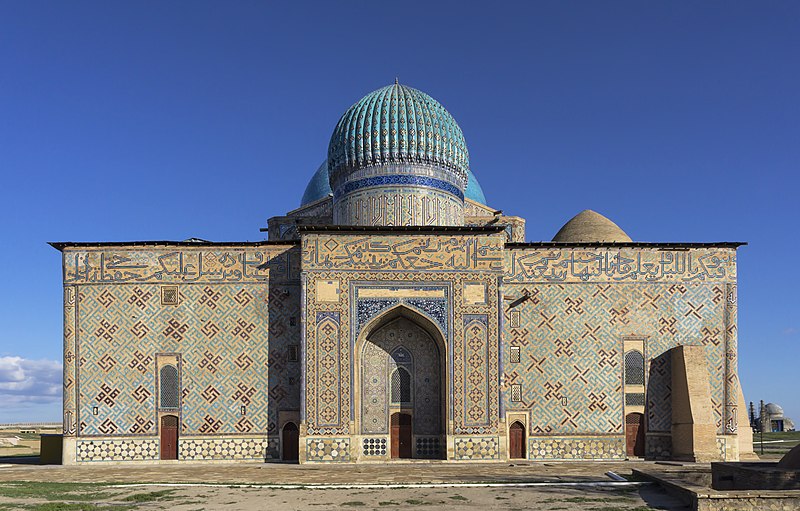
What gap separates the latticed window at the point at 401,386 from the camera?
55.8 ft

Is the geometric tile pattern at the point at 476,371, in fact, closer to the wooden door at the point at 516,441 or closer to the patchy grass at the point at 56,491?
the wooden door at the point at 516,441

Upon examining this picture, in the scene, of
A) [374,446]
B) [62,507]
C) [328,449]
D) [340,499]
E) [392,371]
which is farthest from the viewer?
[392,371]

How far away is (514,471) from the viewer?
14398 millimetres

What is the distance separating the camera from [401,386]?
56.0 ft

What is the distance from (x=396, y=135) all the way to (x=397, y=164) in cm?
80

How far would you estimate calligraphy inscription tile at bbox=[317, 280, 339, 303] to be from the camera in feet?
54.2

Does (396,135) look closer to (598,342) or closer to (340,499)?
(598,342)

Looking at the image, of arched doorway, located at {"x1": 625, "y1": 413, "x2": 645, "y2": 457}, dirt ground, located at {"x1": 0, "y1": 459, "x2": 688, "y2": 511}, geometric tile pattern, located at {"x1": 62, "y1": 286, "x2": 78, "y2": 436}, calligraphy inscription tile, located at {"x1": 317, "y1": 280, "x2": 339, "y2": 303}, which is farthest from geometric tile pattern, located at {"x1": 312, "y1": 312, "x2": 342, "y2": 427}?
arched doorway, located at {"x1": 625, "y1": 413, "x2": 645, "y2": 457}

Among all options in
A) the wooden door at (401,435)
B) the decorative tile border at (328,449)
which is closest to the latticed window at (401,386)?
the wooden door at (401,435)

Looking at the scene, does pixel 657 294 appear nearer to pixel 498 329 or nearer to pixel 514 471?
pixel 498 329

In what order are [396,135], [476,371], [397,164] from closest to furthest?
1. [476,371]
2. [397,164]
3. [396,135]

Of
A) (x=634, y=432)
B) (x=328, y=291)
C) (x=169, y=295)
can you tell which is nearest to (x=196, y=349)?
(x=169, y=295)

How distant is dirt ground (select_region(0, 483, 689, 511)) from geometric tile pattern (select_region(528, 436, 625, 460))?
198 inches

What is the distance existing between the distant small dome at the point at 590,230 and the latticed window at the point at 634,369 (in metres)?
5.68
